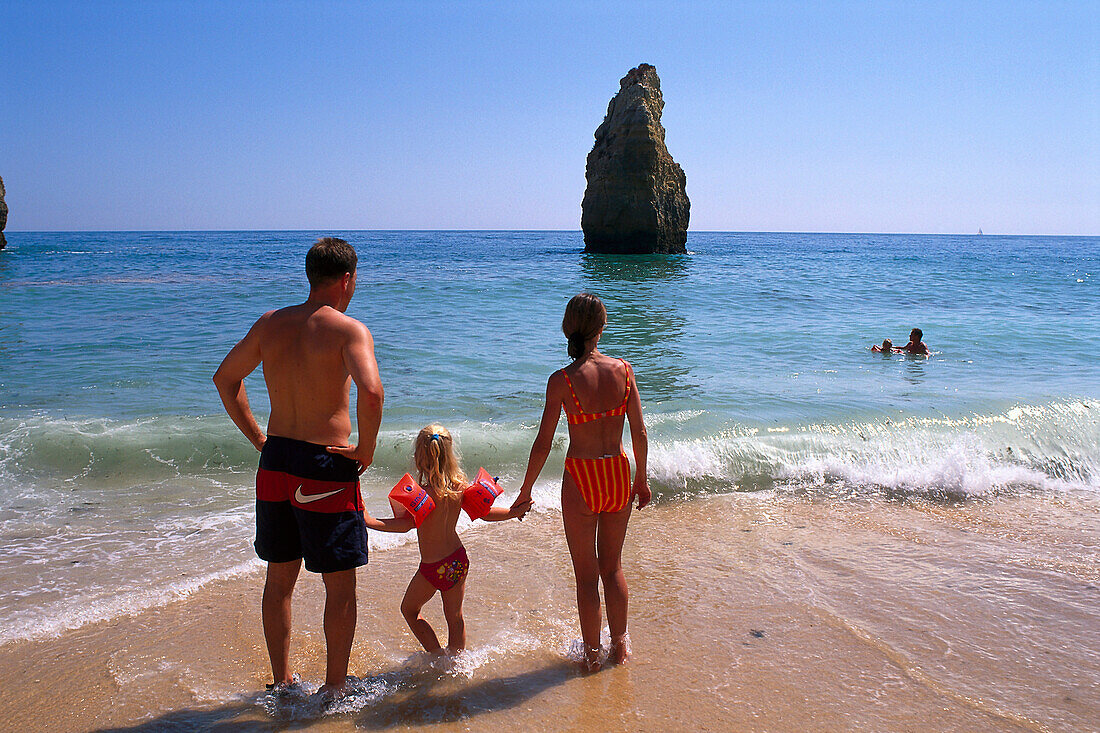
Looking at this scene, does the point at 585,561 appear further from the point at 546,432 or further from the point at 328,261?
the point at 328,261

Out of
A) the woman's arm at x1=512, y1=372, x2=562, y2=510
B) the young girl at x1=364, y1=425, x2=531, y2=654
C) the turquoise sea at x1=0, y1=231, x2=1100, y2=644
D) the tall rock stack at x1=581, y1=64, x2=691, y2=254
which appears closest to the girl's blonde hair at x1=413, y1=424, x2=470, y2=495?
the young girl at x1=364, y1=425, x2=531, y2=654

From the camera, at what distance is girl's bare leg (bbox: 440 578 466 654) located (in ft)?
11.2

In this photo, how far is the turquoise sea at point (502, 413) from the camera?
508 centimetres

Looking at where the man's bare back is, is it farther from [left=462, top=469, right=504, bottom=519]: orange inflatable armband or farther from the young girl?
[left=462, top=469, right=504, bottom=519]: orange inflatable armband

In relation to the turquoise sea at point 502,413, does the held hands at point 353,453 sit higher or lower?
higher

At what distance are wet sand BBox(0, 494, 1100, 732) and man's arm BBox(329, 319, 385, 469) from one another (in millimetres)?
1146

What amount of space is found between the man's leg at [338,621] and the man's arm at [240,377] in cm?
64

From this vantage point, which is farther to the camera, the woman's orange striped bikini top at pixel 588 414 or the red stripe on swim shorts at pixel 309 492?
the woman's orange striped bikini top at pixel 588 414

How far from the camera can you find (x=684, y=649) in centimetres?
358

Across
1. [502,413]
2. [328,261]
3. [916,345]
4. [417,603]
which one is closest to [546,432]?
[417,603]

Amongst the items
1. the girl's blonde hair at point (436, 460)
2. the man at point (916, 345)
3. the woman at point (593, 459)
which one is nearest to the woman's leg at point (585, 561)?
the woman at point (593, 459)

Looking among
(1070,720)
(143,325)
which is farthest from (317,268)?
(143,325)

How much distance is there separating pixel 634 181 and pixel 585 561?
3757 centimetres

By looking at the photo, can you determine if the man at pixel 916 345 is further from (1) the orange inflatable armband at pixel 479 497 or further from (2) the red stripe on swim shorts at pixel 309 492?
(2) the red stripe on swim shorts at pixel 309 492
